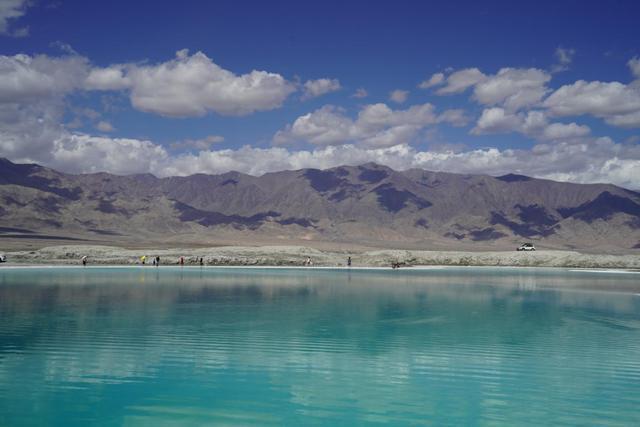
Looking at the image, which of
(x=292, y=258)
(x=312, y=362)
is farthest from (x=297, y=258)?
(x=312, y=362)

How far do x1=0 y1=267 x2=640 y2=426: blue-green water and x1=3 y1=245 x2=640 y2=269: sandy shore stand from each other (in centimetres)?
4793

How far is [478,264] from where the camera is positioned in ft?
306

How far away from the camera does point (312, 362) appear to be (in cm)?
1905

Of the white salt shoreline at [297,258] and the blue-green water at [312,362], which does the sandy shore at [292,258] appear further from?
the blue-green water at [312,362]

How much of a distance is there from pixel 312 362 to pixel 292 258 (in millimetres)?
69706

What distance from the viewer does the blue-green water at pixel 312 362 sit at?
45.9 ft

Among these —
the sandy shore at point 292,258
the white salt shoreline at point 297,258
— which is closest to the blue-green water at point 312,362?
the white salt shoreline at point 297,258

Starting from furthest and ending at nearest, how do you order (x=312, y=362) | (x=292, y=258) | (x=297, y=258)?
(x=297, y=258) < (x=292, y=258) < (x=312, y=362)

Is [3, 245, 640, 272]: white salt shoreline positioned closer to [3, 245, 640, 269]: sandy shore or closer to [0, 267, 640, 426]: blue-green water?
[3, 245, 640, 269]: sandy shore

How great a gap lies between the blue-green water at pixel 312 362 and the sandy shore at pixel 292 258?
47.9 metres

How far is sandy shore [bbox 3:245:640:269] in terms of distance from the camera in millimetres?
82438

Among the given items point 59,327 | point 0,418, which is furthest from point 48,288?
point 0,418

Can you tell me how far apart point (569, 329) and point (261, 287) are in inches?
1021

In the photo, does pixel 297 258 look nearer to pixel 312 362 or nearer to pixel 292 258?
pixel 292 258
